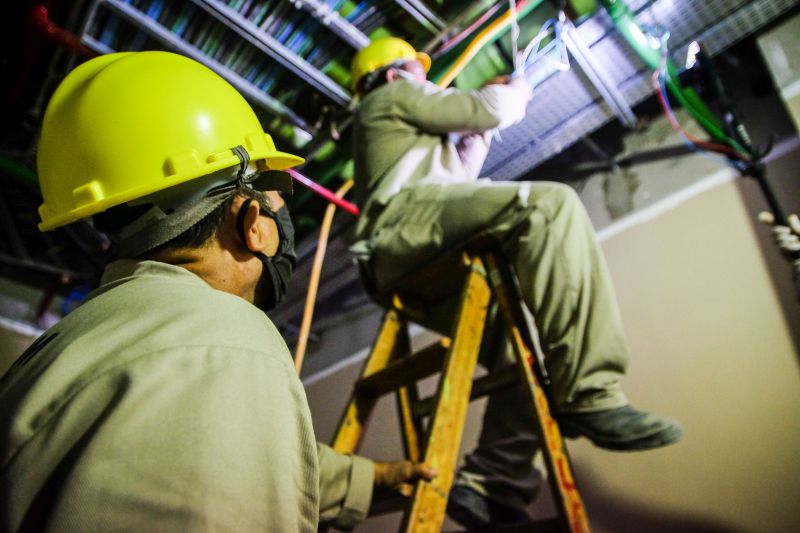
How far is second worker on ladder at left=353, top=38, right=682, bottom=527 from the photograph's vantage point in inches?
47.6

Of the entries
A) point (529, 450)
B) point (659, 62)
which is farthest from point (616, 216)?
point (529, 450)

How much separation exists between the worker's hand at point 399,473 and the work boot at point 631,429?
0.42 metres

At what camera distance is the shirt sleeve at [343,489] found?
4.13 feet

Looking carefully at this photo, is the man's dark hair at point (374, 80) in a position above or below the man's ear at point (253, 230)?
above

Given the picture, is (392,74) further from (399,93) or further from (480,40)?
(480,40)

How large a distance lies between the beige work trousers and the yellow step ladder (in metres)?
0.07

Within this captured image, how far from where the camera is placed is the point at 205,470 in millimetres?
507

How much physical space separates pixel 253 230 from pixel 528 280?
746mm

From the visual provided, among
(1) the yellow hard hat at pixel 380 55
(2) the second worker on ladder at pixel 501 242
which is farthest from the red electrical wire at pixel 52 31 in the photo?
(2) the second worker on ladder at pixel 501 242

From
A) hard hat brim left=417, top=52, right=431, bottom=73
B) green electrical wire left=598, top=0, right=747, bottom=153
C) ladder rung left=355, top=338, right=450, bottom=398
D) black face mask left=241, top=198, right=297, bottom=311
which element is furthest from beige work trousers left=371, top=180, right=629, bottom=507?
green electrical wire left=598, top=0, right=747, bottom=153

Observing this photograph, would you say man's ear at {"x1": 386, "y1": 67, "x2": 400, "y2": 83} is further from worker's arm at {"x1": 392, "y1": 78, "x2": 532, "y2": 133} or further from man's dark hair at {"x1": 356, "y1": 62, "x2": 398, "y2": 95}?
worker's arm at {"x1": 392, "y1": 78, "x2": 532, "y2": 133}

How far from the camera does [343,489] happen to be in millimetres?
1280

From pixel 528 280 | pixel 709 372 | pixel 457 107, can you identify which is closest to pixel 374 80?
pixel 457 107

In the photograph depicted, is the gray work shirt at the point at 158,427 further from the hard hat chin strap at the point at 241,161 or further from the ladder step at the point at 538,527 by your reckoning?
the ladder step at the point at 538,527
